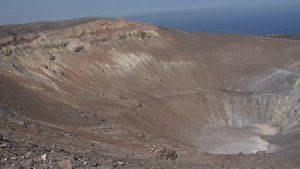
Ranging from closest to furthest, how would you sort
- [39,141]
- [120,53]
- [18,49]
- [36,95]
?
1. [39,141]
2. [36,95]
3. [18,49]
4. [120,53]

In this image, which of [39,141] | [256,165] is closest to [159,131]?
[256,165]

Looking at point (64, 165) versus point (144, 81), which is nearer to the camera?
point (64, 165)

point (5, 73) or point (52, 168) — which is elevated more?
point (5, 73)

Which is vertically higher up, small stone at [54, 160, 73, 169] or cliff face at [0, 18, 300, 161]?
cliff face at [0, 18, 300, 161]

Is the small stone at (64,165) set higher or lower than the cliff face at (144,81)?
lower

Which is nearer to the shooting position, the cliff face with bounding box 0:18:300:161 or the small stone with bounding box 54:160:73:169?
the small stone with bounding box 54:160:73:169

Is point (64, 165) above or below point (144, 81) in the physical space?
below

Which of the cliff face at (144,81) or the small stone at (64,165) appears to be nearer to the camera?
the small stone at (64,165)

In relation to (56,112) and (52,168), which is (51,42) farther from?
(52,168)
